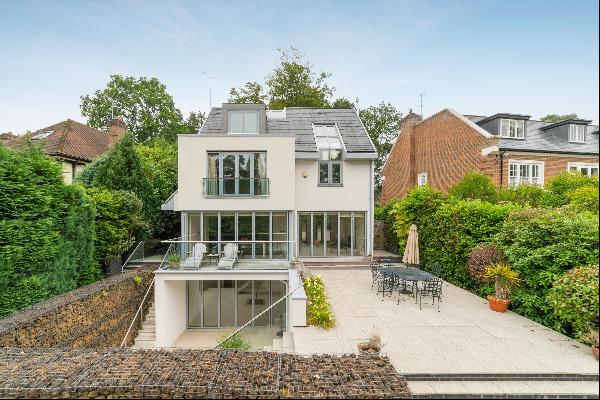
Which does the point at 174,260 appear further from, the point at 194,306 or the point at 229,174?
the point at 229,174

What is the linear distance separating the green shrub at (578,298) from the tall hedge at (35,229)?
1333cm

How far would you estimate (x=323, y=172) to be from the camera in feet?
58.6

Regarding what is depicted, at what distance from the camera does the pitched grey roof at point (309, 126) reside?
18016mm

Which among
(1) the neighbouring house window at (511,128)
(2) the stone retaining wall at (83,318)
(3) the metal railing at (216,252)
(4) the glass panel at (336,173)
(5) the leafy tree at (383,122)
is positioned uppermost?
(5) the leafy tree at (383,122)

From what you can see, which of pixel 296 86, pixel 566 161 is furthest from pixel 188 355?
pixel 296 86

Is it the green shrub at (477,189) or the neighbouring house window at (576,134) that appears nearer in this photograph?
the green shrub at (477,189)

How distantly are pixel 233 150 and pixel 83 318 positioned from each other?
891 centimetres

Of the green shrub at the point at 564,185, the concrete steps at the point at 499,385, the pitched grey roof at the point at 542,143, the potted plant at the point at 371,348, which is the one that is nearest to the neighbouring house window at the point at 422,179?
the pitched grey roof at the point at 542,143

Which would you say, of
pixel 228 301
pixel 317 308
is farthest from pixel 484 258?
pixel 228 301

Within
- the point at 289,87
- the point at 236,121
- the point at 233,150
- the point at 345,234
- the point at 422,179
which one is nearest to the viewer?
the point at 233,150

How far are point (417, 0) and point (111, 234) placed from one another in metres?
15.4

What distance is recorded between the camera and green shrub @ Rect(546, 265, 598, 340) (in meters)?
6.66

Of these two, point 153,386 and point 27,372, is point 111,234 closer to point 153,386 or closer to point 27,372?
point 27,372

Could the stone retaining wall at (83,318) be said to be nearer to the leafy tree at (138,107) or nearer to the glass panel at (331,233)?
the glass panel at (331,233)
